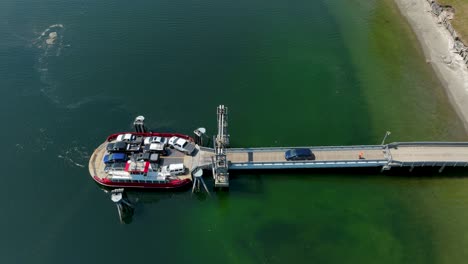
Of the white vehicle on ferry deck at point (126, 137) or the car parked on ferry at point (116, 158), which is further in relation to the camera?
the white vehicle on ferry deck at point (126, 137)

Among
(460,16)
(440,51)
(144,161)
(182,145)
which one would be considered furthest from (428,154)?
(460,16)

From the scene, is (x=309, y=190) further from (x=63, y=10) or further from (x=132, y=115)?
(x=63, y=10)

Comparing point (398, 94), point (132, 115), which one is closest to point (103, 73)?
point (132, 115)

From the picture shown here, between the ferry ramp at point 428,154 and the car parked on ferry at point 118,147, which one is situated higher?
the car parked on ferry at point 118,147

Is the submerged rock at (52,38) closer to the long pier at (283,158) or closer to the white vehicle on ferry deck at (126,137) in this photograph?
the long pier at (283,158)

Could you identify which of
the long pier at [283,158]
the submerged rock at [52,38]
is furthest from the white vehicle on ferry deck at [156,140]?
the submerged rock at [52,38]

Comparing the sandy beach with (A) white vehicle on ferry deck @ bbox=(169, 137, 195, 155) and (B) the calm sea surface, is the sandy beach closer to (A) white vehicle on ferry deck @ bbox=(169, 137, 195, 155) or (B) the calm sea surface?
(B) the calm sea surface

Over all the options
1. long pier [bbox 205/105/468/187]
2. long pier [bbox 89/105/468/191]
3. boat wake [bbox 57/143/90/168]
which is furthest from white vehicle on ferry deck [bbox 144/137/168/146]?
boat wake [bbox 57/143/90/168]
